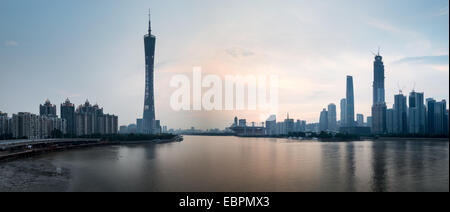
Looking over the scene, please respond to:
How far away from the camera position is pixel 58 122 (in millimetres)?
49000

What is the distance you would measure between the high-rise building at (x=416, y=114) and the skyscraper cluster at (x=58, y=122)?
57.1 metres

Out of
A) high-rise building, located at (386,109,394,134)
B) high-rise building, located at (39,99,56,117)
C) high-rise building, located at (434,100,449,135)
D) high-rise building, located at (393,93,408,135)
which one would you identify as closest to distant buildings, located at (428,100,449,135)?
high-rise building, located at (434,100,449,135)

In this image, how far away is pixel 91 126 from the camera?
5888cm

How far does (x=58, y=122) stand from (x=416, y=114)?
205 ft

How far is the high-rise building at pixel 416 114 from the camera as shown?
158ft

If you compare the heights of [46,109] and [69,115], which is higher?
[46,109]

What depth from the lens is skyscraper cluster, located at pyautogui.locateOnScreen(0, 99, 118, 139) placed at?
39344 millimetres

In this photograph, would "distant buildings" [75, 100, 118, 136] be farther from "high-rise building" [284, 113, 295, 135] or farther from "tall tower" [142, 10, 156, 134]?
Result: "high-rise building" [284, 113, 295, 135]

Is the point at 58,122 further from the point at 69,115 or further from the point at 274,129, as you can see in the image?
the point at 274,129

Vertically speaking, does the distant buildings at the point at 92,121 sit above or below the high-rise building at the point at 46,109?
below

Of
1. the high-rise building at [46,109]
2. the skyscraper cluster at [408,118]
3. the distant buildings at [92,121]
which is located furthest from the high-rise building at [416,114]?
the high-rise building at [46,109]

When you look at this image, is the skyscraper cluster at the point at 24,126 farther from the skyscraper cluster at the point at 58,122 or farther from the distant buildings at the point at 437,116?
the distant buildings at the point at 437,116

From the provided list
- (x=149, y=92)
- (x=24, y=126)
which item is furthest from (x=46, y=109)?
(x=149, y=92)
